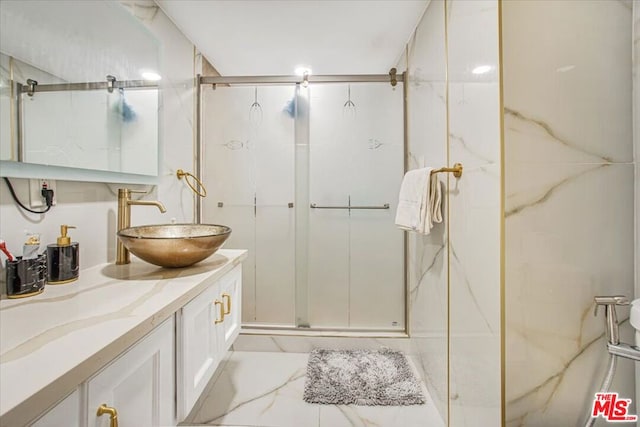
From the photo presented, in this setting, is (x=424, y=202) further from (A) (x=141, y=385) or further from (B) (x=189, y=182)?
(B) (x=189, y=182)

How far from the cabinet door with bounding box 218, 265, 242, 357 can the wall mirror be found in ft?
2.20

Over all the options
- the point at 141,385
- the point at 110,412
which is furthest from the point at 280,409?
the point at 110,412

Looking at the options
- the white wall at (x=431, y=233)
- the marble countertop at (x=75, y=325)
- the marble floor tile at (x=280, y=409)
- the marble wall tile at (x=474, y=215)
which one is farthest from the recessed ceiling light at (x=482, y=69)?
the marble floor tile at (x=280, y=409)

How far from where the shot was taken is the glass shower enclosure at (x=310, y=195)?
232 centimetres

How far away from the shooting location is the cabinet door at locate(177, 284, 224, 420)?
0.97 meters

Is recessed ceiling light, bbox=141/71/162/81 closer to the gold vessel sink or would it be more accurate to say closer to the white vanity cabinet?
the gold vessel sink

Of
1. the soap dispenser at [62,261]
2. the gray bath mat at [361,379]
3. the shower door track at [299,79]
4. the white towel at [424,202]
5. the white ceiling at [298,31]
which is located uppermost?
the white ceiling at [298,31]

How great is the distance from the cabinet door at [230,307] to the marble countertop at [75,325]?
0.22 m

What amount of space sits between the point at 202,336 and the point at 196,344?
0.06 m

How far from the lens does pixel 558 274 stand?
3.29ft

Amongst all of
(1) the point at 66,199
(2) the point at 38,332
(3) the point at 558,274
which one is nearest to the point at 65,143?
(1) the point at 66,199

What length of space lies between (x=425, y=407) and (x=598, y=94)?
1625 mm

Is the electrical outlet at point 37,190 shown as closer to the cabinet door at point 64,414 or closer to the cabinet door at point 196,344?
the cabinet door at point 196,344

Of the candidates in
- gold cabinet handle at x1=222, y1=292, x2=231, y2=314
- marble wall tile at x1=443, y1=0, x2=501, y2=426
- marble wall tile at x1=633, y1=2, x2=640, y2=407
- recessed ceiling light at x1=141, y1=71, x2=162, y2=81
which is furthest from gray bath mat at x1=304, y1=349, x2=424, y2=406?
recessed ceiling light at x1=141, y1=71, x2=162, y2=81
